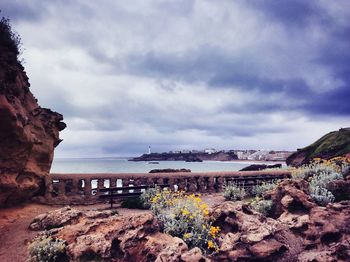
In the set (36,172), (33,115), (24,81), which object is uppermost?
(24,81)

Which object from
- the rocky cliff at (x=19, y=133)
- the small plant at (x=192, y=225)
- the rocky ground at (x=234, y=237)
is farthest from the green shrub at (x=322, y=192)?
the rocky cliff at (x=19, y=133)

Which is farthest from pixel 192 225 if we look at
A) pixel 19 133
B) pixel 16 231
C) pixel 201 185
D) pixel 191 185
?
pixel 201 185

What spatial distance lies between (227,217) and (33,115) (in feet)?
36.4

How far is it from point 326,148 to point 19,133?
30358 mm

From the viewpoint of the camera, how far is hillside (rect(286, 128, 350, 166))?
1189 inches

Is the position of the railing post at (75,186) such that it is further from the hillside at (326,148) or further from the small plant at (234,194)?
the hillside at (326,148)

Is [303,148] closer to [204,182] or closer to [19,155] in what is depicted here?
[204,182]

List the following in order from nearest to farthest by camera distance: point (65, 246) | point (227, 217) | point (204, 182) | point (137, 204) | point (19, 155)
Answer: point (65, 246) < point (227, 217) < point (19, 155) < point (137, 204) < point (204, 182)

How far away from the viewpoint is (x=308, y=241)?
7.52 metres

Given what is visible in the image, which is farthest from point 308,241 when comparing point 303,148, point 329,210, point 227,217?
point 303,148

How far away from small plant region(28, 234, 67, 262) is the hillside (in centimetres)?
2759

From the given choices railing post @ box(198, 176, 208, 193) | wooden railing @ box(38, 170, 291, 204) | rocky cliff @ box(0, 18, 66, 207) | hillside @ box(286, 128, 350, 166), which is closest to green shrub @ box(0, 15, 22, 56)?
rocky cliff @ box(0, 18, 66, 207)

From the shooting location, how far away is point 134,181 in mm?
17797

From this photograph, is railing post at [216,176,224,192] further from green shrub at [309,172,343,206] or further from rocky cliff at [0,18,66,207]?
rocky cliff at [0,18,66,207]
